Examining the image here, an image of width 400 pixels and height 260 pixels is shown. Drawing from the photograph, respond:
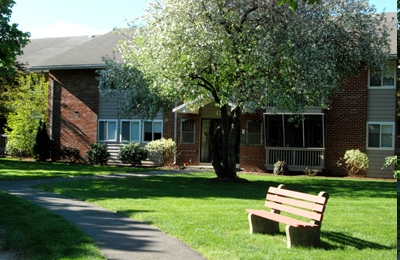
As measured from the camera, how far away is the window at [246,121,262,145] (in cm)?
A: 2531

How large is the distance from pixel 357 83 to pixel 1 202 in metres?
16.9

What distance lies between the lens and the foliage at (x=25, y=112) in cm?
2823

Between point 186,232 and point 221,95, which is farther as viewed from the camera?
point 221,95

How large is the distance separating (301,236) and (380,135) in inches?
678

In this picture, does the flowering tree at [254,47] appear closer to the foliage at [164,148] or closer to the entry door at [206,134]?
the foliage at [164,148]

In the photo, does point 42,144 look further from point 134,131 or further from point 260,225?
point 260,225

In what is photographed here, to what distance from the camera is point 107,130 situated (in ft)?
94.1

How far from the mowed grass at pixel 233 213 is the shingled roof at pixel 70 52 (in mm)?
10979

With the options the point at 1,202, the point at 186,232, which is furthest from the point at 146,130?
the point at 186,232

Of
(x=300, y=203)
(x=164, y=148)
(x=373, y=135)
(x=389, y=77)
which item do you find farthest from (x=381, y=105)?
(x=300, y=203)

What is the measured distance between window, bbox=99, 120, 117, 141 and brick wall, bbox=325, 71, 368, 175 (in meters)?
11.4

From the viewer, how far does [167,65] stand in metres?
16.2

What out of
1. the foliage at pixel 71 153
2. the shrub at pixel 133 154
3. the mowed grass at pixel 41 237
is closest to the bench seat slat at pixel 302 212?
the mowed grass at pixel 41 237

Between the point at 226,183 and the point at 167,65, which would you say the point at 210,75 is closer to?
the point at 167,65
